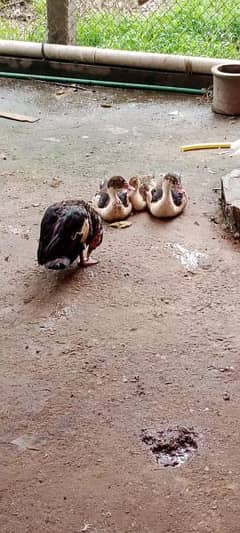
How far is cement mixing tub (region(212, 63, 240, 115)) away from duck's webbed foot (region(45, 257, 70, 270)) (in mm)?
2599

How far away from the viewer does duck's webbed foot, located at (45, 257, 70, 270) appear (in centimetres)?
319

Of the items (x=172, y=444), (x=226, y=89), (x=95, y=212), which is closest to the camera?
(x=172, y=444)

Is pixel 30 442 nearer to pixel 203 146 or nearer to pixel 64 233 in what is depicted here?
pixel 64 233

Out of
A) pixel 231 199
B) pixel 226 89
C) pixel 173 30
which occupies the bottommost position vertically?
pixel 231 199

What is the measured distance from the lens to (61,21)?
6293 mm

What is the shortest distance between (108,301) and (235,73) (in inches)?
112

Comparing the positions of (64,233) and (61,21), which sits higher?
(61,21)

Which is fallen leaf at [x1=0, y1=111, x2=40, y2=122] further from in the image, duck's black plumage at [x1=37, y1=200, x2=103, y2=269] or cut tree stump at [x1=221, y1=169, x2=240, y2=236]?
duck's black plumage at [x1=37, y1=200, x2=103, y2=269]

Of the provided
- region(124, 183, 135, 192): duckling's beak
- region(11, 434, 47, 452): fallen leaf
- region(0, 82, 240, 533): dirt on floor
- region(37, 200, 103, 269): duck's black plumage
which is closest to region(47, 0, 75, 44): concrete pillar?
region(0, 82, 240, 533): dirt on floor

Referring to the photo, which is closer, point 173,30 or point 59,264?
point 59,264

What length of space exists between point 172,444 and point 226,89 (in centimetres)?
349

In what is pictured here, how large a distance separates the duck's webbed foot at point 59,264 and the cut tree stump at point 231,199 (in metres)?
0.94

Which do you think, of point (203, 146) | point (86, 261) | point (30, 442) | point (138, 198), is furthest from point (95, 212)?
point (203, 146)

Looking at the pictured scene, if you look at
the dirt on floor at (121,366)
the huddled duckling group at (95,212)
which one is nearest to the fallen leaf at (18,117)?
the dirt on floor at (121,366)
